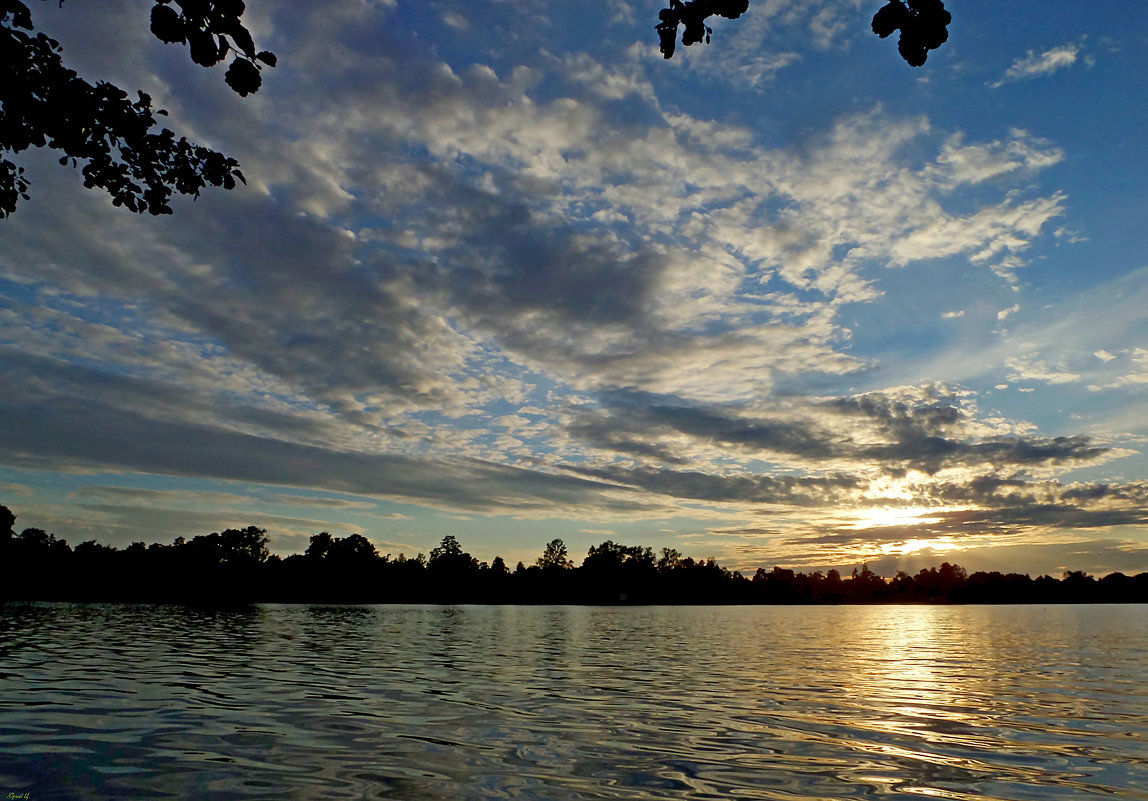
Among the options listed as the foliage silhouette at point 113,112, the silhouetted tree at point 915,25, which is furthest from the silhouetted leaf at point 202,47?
the silhouetted tree at point 915,25

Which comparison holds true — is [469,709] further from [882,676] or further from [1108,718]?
[882,676]

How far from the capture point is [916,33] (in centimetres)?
650

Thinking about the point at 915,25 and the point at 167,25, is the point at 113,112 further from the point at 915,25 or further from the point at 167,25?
the point at 915,25

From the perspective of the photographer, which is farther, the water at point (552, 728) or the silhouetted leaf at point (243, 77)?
the water at point (552, 728)

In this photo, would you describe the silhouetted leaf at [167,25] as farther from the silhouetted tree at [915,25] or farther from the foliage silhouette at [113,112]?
the silhouetted tree at [915,25]

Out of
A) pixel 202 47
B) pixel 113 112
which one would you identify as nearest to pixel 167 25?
pixel 202 47

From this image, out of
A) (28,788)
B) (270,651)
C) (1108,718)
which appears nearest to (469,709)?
(28,788)

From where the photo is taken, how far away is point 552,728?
17.4 metres

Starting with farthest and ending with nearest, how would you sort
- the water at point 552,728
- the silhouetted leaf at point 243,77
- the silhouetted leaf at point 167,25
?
1. the water at point 552,728
2. the silhouetted leaf at point 243,77
3. the silhouetted leaf at point 167,25

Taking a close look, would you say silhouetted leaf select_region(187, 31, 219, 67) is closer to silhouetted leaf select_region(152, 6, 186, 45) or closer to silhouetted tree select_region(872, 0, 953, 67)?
silhouetted leaf select_region(152, 6, 186, 45)

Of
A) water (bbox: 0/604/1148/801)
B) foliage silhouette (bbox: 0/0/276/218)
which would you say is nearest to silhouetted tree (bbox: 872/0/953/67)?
foliage silhouette (bbox: 0/0/276/218)

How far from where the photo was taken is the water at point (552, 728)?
12.1 m

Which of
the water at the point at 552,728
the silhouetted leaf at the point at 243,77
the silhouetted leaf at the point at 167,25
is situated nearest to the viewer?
the silhouetted leaf at the point at 167,25

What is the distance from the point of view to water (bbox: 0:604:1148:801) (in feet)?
39.7
